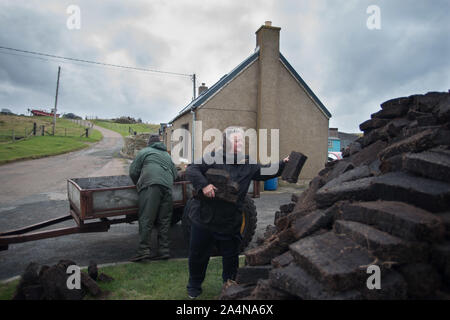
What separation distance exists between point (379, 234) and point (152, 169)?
366 cm

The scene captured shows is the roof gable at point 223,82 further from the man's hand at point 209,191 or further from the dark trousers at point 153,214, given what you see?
the man's hand at point 209,191

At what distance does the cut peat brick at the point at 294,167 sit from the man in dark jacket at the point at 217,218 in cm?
49

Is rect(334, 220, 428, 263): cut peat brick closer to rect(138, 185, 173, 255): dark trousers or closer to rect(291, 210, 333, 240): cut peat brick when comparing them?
rect(291, 210, 333, 240): cut peat brick

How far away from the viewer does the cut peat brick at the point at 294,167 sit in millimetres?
3979

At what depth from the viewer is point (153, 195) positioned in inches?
193

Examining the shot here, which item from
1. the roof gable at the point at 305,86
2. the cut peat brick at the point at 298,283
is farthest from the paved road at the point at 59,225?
the roof gable at the point at 305,86

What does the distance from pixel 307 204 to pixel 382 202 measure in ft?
3.73

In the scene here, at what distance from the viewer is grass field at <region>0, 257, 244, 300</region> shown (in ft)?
11.8

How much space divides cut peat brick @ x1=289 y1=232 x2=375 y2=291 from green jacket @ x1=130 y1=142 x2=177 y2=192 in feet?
9.64

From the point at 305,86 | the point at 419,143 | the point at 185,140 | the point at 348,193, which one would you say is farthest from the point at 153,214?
the point at 305,86

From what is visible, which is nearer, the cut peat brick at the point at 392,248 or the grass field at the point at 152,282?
the cut peat brick at the point at 392,248

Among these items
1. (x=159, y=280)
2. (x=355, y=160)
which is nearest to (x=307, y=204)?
(x=355, y=160)

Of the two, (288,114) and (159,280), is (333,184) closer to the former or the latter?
(159,280)

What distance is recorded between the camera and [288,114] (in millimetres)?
14289
